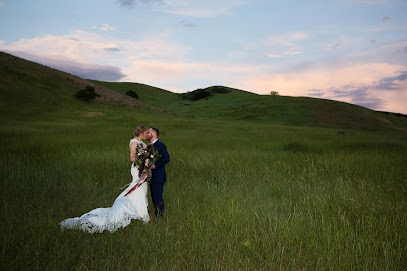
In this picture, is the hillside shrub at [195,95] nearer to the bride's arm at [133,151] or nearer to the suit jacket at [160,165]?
the bride's arm at [133,151]

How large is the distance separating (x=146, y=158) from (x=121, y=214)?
109cm

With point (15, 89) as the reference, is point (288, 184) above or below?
below

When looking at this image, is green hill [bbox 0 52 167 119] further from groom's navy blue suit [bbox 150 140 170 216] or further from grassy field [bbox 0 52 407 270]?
groom's navy blue suit [bbox 150 140 170 216]

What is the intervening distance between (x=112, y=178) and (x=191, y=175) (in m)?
2.27

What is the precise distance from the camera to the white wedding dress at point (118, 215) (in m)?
4.32

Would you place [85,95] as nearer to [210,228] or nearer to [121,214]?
[121,214]

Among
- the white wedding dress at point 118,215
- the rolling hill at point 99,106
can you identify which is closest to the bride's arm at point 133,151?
the white wedding dress at point 118,215

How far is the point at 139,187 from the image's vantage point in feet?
16.5

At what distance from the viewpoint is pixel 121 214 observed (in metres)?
4.67

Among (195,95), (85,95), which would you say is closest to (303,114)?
(85,95)

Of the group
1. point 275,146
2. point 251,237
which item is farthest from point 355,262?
point 275,146

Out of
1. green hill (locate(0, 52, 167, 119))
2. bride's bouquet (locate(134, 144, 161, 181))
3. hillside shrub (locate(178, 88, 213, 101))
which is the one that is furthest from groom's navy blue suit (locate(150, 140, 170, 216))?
hillside shrub (locate(178, 88, 213, 101))

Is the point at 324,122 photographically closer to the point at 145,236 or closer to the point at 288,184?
the point at 288,184

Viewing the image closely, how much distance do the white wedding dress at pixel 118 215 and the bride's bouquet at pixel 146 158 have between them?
0.37 m
